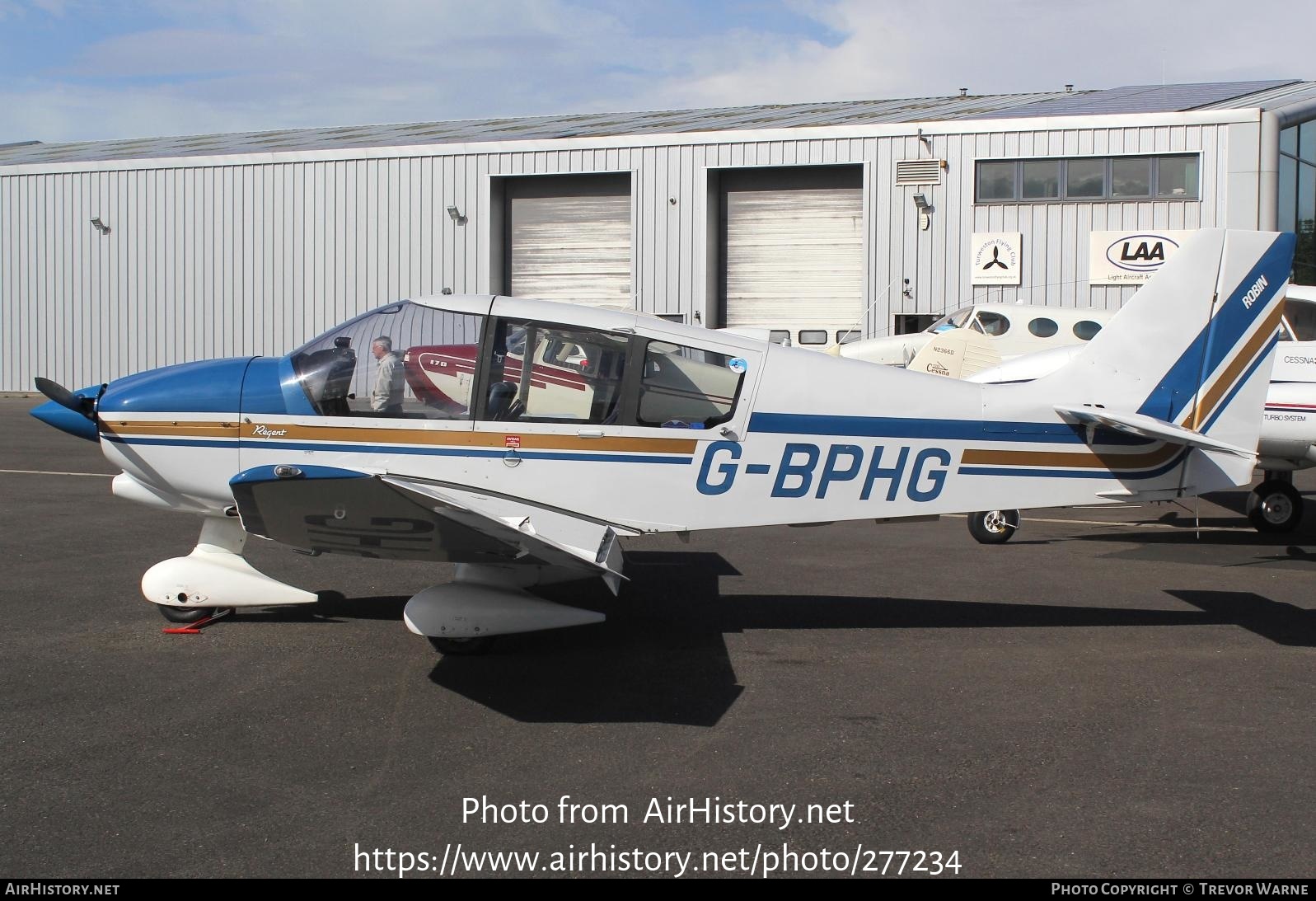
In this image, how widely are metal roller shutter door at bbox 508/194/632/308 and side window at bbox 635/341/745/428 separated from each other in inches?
814

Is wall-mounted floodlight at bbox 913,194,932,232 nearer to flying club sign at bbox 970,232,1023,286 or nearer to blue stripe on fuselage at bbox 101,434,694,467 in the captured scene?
flying club sign at bbox 970,232,1023,286

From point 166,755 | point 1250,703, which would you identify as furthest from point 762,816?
point 1250,703

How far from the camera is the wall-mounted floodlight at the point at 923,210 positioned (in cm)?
2431

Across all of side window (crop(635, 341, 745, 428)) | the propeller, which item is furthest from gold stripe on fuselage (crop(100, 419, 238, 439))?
side window (crop(635, 341, 745, 428))

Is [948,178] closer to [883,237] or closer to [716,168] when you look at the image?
[883,237]

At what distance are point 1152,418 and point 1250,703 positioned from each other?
70.1 inches

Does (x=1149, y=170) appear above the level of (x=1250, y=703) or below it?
above

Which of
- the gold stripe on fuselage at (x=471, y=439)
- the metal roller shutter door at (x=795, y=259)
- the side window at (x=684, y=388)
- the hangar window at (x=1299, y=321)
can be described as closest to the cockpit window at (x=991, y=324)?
the hangar window at (x=1299, y=321)

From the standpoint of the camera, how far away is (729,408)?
6500mm

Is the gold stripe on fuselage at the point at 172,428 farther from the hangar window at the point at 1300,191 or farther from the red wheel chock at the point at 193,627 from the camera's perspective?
the hangar window at the point at 1300,191

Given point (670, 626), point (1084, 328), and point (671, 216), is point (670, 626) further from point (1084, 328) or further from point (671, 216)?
point (671, 216)

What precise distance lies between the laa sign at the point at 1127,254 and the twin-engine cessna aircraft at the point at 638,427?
17.1 m

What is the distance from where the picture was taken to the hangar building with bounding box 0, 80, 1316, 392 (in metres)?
23.0

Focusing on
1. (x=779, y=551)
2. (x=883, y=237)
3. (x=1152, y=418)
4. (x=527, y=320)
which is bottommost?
(x=779, y=551)
